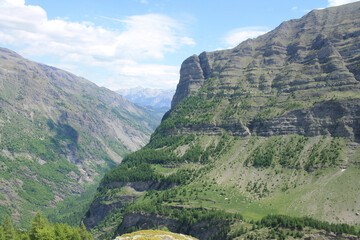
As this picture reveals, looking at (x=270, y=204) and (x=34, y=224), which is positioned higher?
(x=34, y=224)

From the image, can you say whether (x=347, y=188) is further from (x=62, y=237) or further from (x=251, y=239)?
(x=62, y=237)

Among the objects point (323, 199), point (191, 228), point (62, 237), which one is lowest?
point (191, 228)

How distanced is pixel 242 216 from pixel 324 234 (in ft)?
142

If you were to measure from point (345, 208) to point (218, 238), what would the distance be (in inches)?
2812

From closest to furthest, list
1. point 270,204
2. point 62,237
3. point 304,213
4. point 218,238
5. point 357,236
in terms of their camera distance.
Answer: point 62,237 < point 357,236 < point 218,238 < point 304,213 < point 270,204

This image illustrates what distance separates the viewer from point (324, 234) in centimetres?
14625

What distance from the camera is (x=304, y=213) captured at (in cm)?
17688

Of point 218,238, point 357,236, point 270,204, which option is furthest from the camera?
point 270,204

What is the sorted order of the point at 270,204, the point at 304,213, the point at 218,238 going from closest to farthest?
the point at 218,238 → the point at 304,213 → the point at 270,204

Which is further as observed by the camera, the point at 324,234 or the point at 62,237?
the point at 324,234

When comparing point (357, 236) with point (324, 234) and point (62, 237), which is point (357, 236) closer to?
point (324, 234)

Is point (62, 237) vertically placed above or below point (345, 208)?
above

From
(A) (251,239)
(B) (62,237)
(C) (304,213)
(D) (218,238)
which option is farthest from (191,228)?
(B) (62,237)

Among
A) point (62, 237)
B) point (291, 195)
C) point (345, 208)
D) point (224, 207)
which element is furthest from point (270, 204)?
point (62, 237)
